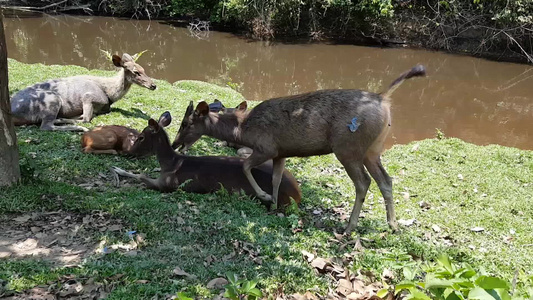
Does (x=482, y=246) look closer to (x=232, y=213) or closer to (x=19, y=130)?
(x=232, y=213)

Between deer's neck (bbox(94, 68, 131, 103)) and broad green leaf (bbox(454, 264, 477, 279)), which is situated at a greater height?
broad green leaf (bbox(454, 264, 477, 279))

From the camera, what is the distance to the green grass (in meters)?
4.77

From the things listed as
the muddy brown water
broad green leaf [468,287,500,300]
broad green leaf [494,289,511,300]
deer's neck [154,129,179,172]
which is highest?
broad green leaf [468,287,500,300]

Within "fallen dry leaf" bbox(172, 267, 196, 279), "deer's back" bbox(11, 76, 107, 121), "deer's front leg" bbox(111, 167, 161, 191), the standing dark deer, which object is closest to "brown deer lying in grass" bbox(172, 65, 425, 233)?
"deer's front leg" bbox(111, 167, 161, 191)

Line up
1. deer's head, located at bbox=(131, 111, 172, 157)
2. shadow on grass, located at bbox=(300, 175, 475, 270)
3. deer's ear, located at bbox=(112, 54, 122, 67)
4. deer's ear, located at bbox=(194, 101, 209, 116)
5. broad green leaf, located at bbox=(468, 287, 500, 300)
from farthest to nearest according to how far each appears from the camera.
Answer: deer's ear, located at bbox=(112, 54, 122, 67) → deer's head, located at bbox=(131, 111, 172, 157) → deer's ear, located at bbox=(194, 101, 209, 116) → shadow on grass, located at bbox=(300, 175, 475, 270) → broad green leaf, located at bbox=(468, 287, 500, 300)

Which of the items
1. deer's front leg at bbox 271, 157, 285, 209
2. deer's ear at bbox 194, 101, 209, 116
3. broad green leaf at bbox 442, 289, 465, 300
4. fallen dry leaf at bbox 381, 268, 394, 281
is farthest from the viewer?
deer's ear at bbox 194, 101, 209, 116

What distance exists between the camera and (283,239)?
Answer: 5.79 m

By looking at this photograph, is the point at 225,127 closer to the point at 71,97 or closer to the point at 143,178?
the point at 143,178

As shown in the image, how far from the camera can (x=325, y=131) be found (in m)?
6.38

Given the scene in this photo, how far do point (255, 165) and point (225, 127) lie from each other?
2.85 feet

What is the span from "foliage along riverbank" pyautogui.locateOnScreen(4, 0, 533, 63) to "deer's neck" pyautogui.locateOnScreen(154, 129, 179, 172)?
22.1m

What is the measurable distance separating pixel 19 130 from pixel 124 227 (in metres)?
5.04

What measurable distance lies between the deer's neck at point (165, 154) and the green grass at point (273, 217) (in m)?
0.58

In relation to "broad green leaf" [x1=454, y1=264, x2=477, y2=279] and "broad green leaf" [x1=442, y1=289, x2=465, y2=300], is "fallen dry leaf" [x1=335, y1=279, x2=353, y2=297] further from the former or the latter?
"broad green leaf" [x1=442, y1=289, x2=465, y2=300]
